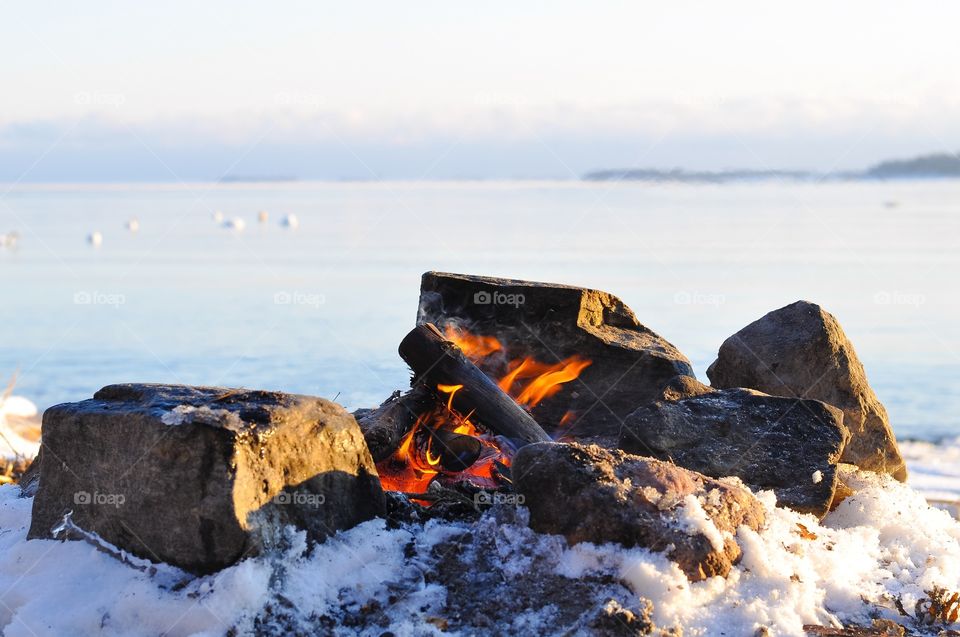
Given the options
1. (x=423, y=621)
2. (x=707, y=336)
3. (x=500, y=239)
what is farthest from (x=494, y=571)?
(x=500, y=239)

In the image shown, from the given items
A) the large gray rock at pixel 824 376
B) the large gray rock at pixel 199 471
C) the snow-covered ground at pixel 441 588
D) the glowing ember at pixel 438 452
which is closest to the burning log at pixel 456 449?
the glowing ember at pixel 438 452

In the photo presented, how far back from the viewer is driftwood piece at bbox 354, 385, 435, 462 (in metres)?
5.68

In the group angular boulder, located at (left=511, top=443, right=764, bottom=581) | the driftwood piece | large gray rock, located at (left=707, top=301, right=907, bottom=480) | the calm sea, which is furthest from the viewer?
the calm sea

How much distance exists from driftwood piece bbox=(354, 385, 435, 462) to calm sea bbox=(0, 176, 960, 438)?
132 cm

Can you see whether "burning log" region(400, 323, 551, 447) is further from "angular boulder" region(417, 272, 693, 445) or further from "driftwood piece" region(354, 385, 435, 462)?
"angular boulder" region(417, 272, 693, 445)

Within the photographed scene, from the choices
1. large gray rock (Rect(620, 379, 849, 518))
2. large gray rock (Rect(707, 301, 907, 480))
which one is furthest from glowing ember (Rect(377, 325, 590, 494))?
large gray rock (Rect(707, 301, 907, 480))

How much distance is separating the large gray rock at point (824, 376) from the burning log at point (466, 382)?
5.51ft

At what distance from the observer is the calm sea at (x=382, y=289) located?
14359 millimetres

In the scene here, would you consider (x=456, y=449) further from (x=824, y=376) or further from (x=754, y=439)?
(x=824, y=376)

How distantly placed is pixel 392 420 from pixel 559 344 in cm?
139

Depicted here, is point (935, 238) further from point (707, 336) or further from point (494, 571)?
point (494, 571)

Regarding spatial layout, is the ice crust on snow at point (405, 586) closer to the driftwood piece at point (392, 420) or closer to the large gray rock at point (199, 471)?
the large gray rock at point (199, 471)

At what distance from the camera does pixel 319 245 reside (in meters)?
27.2

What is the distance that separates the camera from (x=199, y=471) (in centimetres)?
413
